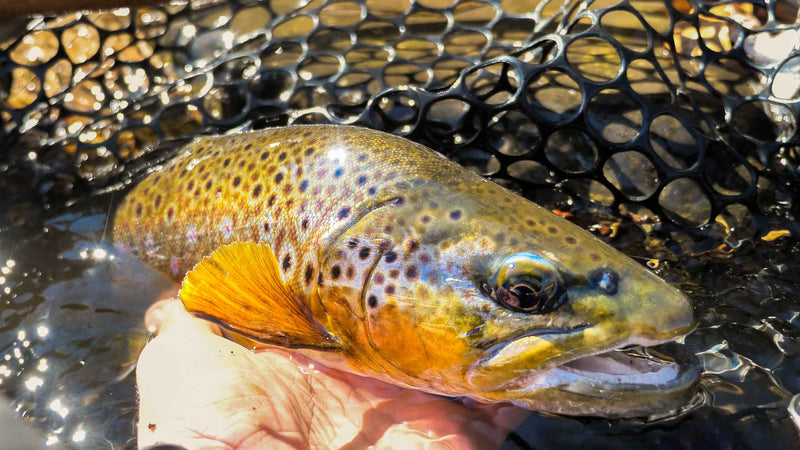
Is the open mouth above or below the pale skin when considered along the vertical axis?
above

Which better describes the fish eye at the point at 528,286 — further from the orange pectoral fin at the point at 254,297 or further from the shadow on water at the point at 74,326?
the shadow on water at the point at 74,326

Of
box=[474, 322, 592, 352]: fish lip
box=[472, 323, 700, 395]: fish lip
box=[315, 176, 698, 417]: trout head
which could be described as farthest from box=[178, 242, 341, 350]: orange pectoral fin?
box=[472, 323, 700, 395]: fish lip

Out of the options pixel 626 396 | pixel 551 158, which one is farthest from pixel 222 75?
pixel 626 396

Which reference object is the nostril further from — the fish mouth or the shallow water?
the shallow water

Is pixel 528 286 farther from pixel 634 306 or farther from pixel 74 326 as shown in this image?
pixel 74 326

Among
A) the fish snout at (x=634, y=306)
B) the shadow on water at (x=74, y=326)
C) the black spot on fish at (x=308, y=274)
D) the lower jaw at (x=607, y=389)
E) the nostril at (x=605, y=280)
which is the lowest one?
the shadow on water at (x=74, y=326)

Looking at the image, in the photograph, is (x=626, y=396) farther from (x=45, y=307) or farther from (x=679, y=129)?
(x=45, y=307)

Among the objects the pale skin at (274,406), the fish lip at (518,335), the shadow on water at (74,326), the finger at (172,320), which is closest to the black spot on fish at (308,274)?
the pale skin at (274,406)
